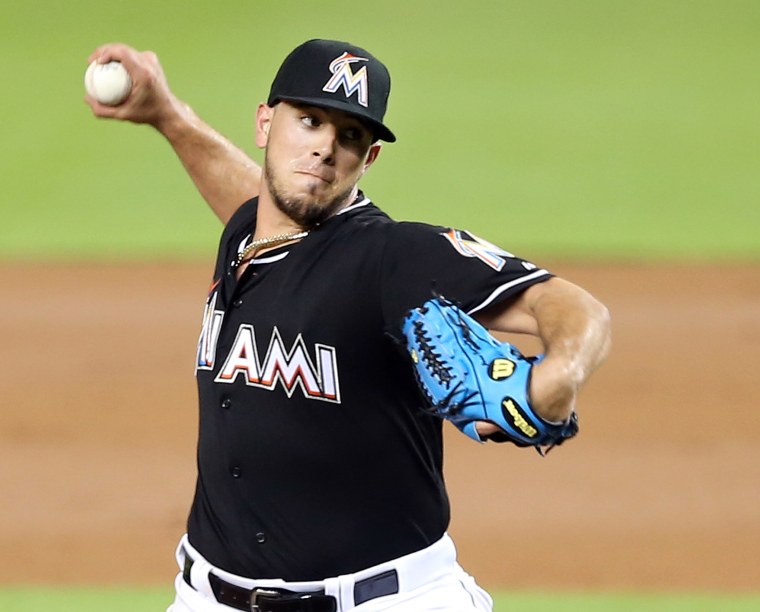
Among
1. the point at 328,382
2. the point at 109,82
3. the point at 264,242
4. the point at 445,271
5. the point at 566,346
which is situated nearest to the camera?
the point at 566,346

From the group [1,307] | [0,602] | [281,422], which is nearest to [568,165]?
[1,307]

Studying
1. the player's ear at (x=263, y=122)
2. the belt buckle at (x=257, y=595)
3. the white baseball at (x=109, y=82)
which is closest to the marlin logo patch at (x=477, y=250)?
the player's ear at (x=263, y=122)

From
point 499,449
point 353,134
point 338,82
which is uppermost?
point 338,82

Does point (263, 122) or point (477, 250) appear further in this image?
point (263, 122)

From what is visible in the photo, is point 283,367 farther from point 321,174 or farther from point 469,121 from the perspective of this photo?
point 469,121

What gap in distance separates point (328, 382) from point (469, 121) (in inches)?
447

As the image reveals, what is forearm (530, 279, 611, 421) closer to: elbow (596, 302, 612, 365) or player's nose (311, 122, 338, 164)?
elbow (596, 302, 612, 365)

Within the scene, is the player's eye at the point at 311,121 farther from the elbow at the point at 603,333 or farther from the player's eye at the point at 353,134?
the elbow at the point at 603,333

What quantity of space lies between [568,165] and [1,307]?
5.86 meters

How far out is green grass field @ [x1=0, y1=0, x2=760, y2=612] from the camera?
12070 millimetres

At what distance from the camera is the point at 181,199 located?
41.7 ft

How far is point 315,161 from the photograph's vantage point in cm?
338

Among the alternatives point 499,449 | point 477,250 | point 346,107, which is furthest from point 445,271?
point 499,449

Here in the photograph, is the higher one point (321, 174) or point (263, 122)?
point (263, 122)
